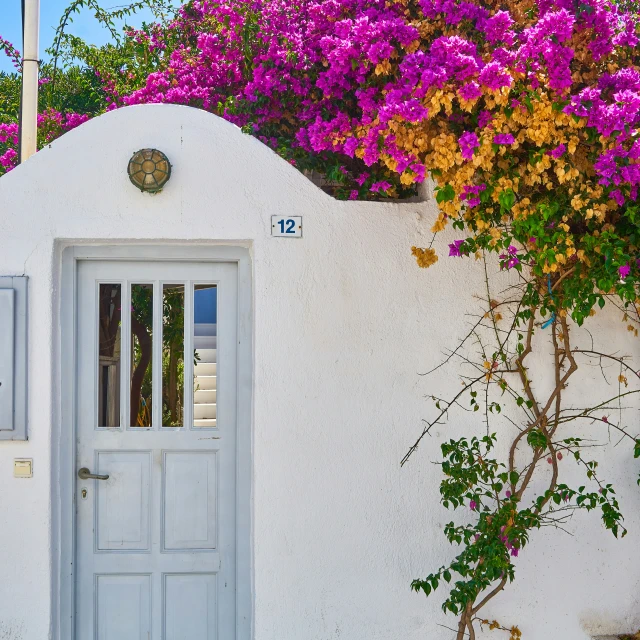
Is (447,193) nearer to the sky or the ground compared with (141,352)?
nearer to the sky

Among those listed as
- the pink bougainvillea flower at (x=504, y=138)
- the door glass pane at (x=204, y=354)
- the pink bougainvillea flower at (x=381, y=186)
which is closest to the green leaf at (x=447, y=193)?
the pink bougainvillea flower at (x=504, y=138)

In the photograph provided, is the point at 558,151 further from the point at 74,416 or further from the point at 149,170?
the point at 74,416

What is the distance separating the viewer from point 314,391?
14.9ft

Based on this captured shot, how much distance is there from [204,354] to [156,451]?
1.98 ft

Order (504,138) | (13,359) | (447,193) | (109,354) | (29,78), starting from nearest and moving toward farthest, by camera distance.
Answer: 1. (504,138)
2. (447,193)
3. (13,359)
4. (109,354)
5. (29,78)

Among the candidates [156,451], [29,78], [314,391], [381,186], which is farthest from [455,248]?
[29,78]

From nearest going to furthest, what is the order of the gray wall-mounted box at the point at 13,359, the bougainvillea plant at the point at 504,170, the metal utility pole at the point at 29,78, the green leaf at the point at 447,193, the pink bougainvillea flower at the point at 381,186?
the bougainvillea plant at the point at 504,170 < the green leaf at the point at 447,193 < the gray wall-mounted box at the point at 13,359 < the pink bougainvillea flower at the point at 381,186 < the metal utility pole at the point at 29,78

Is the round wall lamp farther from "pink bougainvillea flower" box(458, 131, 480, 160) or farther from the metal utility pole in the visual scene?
the metal utility pole

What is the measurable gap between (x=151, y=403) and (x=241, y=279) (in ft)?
2.85

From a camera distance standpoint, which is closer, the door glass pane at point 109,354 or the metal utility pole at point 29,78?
the door glass pane at point 109,354

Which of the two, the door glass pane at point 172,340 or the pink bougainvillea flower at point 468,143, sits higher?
the pink bougainvillea flower at point 468,143

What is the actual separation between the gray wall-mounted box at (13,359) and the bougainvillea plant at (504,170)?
1677 millimetres

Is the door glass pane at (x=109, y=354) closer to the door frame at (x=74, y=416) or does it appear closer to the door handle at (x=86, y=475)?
the door frame at (x=74, y=416)

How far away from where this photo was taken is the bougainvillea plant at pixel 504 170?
388 cm
